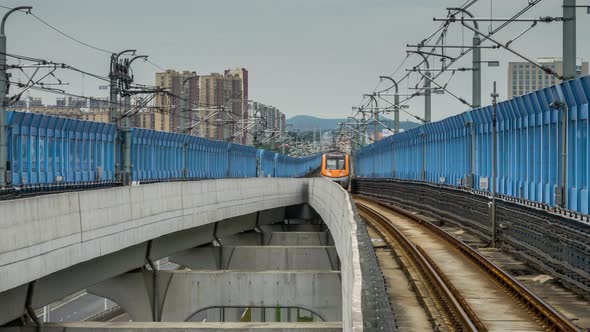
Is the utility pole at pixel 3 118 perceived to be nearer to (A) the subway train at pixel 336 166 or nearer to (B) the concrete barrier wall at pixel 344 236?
(B) the concrete barrier wall at pixel 344 236

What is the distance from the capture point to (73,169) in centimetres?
3588

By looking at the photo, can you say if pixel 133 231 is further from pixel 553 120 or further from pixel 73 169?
pixel 73 169

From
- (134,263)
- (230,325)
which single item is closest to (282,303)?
(134,263)

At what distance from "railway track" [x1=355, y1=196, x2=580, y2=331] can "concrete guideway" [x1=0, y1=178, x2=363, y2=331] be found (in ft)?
6.41

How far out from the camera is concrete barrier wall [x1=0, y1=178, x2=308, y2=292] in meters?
15.0

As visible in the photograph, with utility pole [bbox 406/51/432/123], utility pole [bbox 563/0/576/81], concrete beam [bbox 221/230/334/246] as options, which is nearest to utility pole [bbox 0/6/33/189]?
utility pole [bbox 563/0/576/81]

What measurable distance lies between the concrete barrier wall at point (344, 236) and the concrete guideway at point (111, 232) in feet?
0.05

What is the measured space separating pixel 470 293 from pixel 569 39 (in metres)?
7.20

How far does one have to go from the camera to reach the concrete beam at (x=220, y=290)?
83.0ft

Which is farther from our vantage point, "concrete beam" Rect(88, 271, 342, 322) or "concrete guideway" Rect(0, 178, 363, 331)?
"concrete beam" Rect(88, 271, 342, 322)

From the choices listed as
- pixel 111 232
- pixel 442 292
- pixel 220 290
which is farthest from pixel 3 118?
pixel 442 292

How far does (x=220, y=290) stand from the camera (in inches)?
999

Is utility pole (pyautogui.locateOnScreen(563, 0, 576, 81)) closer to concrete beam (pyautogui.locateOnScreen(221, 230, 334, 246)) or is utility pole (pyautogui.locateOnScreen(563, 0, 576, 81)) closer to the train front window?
concrete beam (pyautogui.locateOnScreen(221, 230, 334, 246))

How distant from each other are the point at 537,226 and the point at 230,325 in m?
6.98
